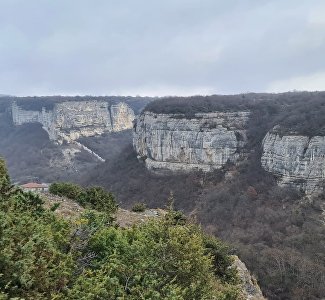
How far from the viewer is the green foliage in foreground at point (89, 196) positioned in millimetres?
17269

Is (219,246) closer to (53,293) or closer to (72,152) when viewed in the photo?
(53,293)

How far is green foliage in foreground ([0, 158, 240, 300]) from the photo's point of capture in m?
6.61

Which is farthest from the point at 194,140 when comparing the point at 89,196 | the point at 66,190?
the point at 89,196

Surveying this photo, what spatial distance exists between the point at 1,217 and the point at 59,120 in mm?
106011

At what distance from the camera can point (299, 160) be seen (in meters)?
48.3

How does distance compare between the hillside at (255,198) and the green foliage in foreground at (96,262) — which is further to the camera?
the hillside at (255,198)

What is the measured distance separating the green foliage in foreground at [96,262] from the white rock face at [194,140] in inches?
1943

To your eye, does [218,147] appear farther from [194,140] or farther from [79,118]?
[79,118]

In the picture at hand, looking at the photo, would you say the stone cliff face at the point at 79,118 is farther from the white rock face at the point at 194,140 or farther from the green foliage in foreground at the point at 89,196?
the green foliage in foreground at the point at 89,196

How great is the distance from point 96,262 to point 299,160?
140ft

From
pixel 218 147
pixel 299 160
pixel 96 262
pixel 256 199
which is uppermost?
pixel 96 262

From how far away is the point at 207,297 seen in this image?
7.88 meters

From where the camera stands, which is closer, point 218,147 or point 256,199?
point 256,199

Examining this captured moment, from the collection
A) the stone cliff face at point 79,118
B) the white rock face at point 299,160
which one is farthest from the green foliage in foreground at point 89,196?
the stone cliff face at point 79,118
